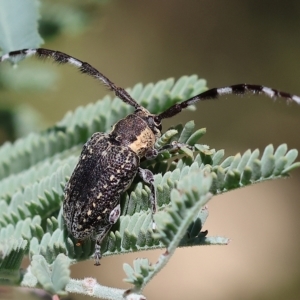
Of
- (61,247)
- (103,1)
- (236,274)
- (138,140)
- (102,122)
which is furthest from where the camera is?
(236,274)

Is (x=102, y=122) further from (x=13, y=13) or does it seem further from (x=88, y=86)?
(x=88, y=86)

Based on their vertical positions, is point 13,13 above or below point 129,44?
below

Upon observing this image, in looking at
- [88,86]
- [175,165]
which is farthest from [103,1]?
[88,86]

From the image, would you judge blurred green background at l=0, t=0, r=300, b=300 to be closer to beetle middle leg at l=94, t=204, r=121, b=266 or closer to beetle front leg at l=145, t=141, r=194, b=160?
beetle front leg at l=145, t=141, r=194, b=160

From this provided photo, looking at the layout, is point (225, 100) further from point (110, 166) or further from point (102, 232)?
point (102, 232)

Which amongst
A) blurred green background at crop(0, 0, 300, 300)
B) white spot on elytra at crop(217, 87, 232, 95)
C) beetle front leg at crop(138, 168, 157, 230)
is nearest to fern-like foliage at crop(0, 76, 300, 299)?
beetle front leg at crop(138, 168, 157, 230)

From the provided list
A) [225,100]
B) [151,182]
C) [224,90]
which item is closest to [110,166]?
[151,182]

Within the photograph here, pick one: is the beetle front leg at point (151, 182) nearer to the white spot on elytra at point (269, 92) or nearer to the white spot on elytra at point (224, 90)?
the white spot on elytra at point (224, 90)
